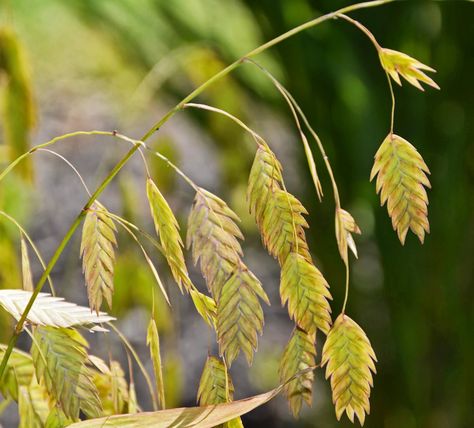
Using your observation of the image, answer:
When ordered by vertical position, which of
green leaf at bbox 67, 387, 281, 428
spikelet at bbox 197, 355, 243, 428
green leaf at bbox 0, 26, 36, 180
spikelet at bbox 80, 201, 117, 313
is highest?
green leaf at bbox 0, 26, 36, 180

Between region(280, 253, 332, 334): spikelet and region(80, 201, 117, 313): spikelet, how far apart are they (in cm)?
8

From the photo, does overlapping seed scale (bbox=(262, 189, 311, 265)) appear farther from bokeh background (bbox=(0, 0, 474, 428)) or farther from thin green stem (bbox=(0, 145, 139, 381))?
bokeh background (bbox=(0, 0, 474, 428))

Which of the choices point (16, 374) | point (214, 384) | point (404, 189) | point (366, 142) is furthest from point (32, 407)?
point (366, 142)

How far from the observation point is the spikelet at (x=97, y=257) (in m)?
0.44

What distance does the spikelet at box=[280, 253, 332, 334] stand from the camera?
16.9 inches

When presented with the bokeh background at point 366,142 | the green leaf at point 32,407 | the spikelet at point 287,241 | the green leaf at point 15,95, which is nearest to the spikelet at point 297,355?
the spikelet at point 287,241

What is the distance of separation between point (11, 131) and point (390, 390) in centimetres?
96

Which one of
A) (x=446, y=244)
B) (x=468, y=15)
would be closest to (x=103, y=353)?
(x=446, y=244)

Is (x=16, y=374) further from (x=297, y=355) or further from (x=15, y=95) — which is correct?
(x=15, y=95)

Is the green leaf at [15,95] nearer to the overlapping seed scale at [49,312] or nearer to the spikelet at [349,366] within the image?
the overlapping seed scale at [49,312]

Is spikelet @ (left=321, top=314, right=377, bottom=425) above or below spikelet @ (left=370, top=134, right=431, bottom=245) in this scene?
below

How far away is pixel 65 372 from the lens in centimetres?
45

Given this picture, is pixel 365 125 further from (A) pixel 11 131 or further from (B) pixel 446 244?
(A) pixel 11 131

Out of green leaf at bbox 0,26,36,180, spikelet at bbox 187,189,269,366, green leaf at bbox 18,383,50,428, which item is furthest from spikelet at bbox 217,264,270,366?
green leaf at bbox 0,26,36,180
